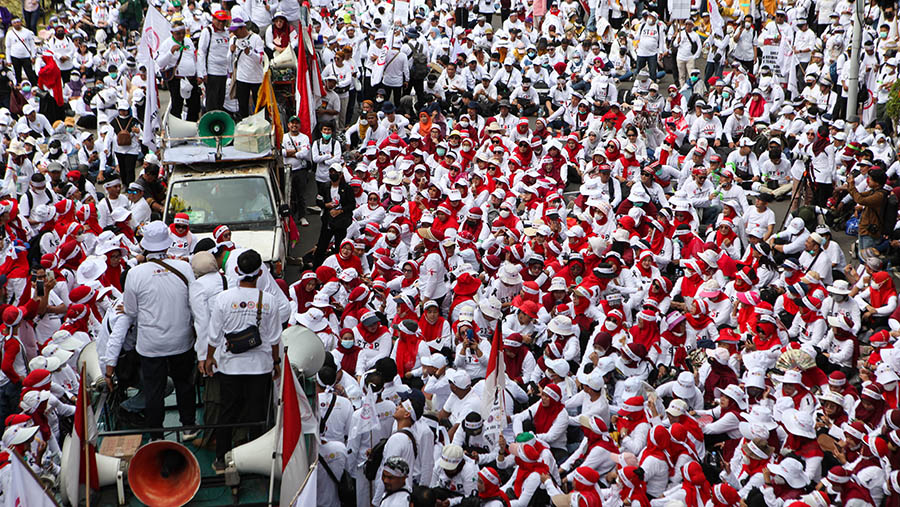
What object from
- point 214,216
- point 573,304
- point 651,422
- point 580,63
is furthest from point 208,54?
point 580,63

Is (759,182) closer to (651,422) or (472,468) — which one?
(651,422)

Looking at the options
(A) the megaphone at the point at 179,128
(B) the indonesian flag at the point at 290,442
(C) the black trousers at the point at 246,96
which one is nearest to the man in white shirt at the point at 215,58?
(C) the black trousers at the point at 246,96

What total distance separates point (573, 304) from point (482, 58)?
Result: 12.1 meters

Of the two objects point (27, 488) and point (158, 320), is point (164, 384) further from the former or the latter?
point (27, 488)

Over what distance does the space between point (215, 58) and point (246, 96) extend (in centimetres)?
72

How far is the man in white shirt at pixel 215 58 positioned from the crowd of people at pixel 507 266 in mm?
47

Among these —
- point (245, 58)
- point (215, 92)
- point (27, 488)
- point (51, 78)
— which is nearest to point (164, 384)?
point (27, 488)

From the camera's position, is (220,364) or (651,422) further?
(651,422)

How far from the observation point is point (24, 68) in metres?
22.6

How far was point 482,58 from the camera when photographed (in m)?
23.6

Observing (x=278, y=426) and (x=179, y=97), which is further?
(x=179, y=97)

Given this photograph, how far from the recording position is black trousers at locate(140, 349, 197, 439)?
304 inches

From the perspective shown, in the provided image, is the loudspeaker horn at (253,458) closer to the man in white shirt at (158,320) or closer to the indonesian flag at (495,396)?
the man in white shirt at (158,320)

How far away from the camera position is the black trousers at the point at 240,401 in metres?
7.52
